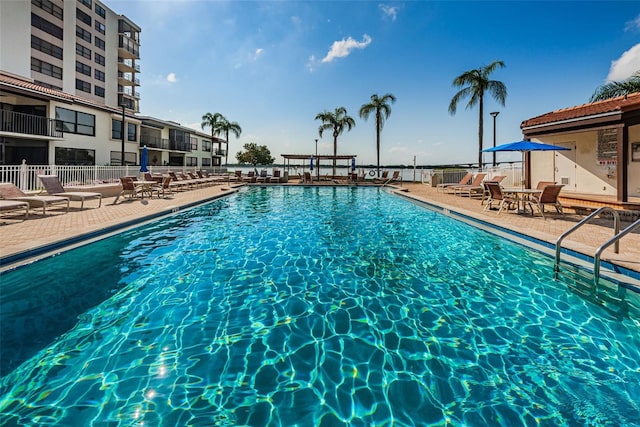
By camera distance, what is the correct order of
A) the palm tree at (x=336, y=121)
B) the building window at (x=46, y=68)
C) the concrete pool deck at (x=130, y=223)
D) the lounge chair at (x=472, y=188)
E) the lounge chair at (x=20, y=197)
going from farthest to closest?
the palm tree at (x=336, y=121) → the building window at (x=46, y=68) → the lounge chair at (x=472, y=188) → the lounge chair at (x=20, y=197) → the concrete pool deck at (x=130, y=223)

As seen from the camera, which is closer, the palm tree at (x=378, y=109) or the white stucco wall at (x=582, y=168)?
the white stucco wall at (x=582, y=168)

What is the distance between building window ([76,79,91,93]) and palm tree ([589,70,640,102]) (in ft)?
151

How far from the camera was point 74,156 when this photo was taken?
21.9m

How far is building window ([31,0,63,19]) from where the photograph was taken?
29.7 m

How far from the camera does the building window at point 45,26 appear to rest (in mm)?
29406

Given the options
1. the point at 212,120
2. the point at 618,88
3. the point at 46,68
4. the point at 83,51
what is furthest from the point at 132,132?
the point at 618,88

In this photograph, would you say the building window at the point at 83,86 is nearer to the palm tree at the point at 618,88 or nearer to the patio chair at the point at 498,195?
the patio chair at the point at 498,195

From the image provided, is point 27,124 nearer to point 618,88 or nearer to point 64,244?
point 64,244

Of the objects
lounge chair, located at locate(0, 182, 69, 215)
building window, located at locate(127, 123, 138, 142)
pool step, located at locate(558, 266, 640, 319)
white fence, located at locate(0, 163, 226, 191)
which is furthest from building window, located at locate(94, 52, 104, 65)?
pool step, located at locate(558, 266, 640, 319)

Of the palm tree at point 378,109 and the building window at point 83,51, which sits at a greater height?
the building window at point 83,51

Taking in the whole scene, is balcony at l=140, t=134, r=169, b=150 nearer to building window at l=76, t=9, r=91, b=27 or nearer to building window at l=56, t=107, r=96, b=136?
building window at l=56, t=107, r=96, b=136

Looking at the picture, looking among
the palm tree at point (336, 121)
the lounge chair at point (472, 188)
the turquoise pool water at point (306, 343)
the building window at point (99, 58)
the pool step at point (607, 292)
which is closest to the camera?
the turquoise pool water at point (306, 343)

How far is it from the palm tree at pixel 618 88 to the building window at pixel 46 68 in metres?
45.0

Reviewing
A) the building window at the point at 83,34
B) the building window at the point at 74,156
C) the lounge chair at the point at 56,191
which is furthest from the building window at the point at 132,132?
the lounge chair at the point at 56,191
